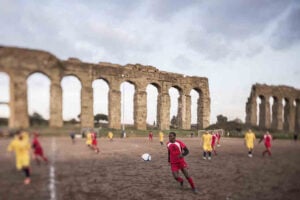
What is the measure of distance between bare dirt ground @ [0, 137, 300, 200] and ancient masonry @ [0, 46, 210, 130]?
0.72 feet

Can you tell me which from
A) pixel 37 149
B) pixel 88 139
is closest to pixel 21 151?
pixel 37 149

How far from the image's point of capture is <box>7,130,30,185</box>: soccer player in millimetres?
2107

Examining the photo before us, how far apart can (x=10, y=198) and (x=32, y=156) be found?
1.01 ft

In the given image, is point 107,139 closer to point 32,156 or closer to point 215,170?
point 32,156

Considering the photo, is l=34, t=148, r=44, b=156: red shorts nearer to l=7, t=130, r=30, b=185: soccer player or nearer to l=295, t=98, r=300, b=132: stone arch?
l=7, t=130, r=30, b=185: soccer player

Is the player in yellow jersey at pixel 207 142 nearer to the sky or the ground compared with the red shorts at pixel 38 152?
nearer to the ground

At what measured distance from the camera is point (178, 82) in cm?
431

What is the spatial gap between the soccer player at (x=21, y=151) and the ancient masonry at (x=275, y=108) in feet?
8.28

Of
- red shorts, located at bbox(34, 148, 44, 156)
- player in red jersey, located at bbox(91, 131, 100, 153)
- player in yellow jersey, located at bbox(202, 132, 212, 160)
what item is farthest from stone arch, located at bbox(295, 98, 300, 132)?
red shorts, located at bbox(34, 148, 44, 156)

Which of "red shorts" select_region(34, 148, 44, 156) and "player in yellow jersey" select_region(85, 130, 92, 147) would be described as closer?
"red shorts" select_region(34, 148, 44, 156)

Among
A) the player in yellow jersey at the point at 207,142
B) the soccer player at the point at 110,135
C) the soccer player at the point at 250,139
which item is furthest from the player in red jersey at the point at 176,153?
the soccer player at the point at 110,135

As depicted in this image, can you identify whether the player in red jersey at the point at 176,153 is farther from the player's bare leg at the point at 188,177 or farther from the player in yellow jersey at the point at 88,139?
the player in yellow jersey at the point at 88,139

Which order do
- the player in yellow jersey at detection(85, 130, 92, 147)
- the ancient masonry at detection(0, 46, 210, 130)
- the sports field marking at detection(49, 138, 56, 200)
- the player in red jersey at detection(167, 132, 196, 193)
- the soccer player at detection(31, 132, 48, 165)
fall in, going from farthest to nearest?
the player in red jersey at detection(167, 132, 196, 193)
the player in yellow jersey at detection(85, 130, 92, 147)
the sports field marking at detection(49, 138, 56, 200)
the soccer player at detection(31, 132, 48, 165)
the ancient masonry at detection(0, 46, 210, 130)

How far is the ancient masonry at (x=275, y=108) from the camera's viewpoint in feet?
12.3
